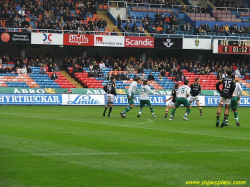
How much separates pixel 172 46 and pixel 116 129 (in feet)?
119

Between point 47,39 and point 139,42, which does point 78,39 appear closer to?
point 47,39

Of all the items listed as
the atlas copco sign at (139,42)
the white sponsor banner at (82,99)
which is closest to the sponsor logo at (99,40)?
the atlas copco sign at (139,42)

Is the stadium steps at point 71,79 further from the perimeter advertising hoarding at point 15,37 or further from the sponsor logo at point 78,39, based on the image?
the perimeter advertising hoarding at point 15,37

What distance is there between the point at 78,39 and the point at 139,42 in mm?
6484

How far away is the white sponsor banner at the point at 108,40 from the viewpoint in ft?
171

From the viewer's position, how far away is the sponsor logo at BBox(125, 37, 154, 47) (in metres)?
53.0

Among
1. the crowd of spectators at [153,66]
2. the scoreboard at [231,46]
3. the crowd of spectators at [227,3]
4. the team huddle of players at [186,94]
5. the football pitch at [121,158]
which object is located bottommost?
the football pitch at [121,158]

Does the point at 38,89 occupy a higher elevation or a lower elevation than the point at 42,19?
lower

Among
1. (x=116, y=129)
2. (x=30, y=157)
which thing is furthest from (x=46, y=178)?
(x=116, y=129)

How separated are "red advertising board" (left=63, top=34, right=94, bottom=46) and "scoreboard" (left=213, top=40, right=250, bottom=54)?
13.6 m

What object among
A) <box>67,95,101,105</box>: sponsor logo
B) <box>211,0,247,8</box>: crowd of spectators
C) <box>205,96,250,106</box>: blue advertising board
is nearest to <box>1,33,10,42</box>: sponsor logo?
<box>67,95,101,105</box>: sponsor logo

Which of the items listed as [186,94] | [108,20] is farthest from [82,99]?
[186,94]

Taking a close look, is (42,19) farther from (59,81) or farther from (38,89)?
(38,89)

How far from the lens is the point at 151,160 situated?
11367 mm
